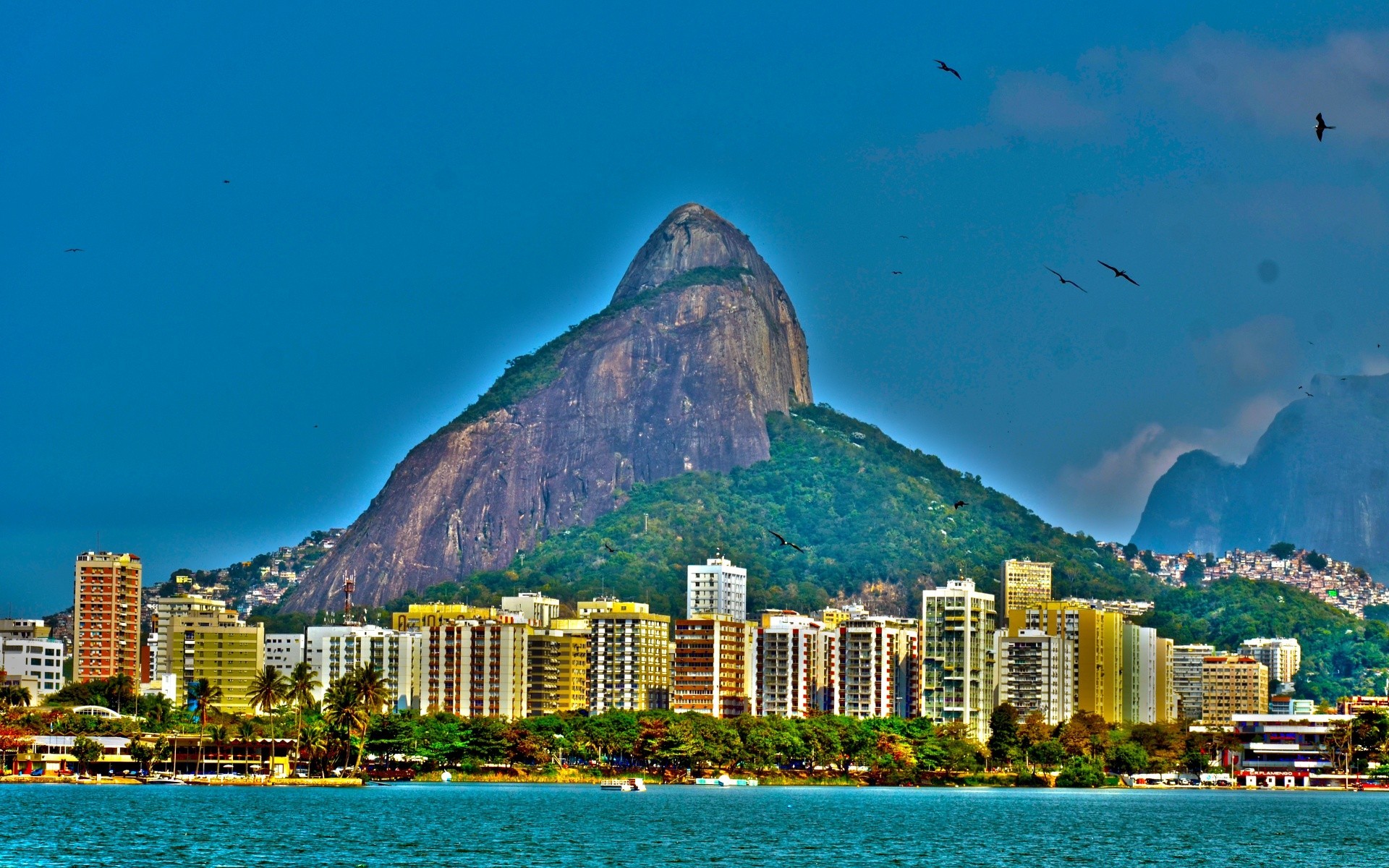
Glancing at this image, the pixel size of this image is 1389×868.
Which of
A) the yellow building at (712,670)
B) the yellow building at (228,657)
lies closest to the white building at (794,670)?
the yellow building at (712,670)

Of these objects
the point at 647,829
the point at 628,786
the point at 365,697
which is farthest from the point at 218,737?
the point at 647,829

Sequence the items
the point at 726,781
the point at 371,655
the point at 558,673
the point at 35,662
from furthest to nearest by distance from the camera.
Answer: the point at 35,662, the point at 371,655, the point at 558,673, the point at 726,781

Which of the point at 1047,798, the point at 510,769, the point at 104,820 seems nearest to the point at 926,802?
the point at 1047,798

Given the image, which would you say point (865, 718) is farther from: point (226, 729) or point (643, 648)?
point (226, 729)

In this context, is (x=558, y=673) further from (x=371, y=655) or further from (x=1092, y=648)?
(x=1092, y=648)

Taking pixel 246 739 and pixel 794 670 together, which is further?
pixel 794 670

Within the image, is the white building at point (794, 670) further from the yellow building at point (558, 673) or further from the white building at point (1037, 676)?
the white building at point (1037, 676)
